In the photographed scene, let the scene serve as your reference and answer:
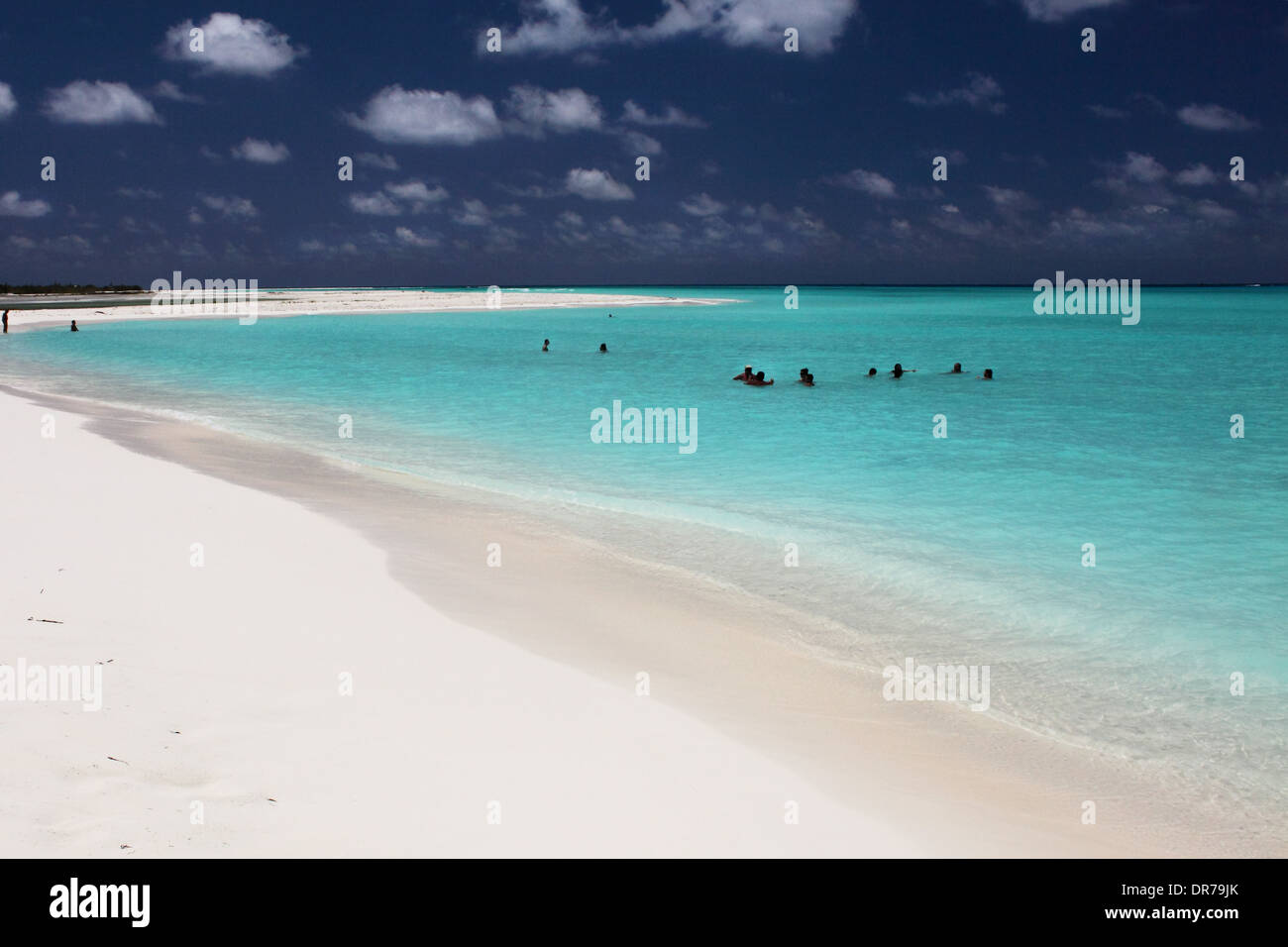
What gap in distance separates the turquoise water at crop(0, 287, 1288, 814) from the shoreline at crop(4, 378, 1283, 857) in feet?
1.91

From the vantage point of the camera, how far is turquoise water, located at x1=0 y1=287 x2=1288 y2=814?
7.48 m

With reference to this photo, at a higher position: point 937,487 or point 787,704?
point 937,487

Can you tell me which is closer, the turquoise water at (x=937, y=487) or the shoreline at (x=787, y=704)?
the shoreline at (x=787, y=704)

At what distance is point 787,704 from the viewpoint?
630 cm

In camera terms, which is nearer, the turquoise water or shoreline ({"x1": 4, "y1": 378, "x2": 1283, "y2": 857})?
shoreline ({"x1": 4, "y1": 378, "x2": 1283, "y2": 857})

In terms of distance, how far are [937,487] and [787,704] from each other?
30.6 ft

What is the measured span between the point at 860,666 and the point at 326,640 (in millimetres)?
4062

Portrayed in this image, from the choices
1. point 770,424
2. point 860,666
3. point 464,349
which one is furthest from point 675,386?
point 860,666

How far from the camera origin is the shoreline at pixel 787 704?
4949mm

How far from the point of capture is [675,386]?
3094cm

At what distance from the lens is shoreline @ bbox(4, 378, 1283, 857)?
4949 millimetres

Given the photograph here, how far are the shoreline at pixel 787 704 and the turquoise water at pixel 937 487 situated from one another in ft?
1.91

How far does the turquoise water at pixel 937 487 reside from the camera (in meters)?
7.48
